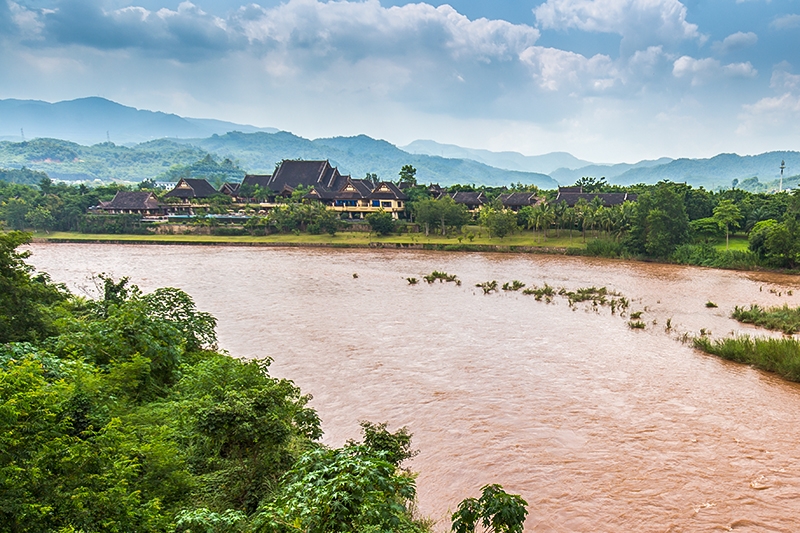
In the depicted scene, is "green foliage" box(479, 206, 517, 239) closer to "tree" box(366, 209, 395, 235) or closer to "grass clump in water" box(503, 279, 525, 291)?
"tree" box(366, 209, 395, 235)

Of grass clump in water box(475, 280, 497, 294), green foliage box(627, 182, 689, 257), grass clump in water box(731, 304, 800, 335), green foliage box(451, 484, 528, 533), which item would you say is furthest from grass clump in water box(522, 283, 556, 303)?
green foliage box(451, 484, 528, 533)

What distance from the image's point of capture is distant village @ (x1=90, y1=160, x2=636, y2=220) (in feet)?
163

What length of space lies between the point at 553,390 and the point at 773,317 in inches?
437

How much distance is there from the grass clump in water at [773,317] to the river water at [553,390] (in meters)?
0.77

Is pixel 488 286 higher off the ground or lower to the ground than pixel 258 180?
lower

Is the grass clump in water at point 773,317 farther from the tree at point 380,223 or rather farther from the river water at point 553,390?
the tree at point 380,223

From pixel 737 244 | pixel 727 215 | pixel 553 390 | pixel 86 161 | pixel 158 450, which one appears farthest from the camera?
pixel 86 161

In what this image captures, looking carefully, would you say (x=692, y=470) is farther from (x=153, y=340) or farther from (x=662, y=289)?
(x=662, y=289)

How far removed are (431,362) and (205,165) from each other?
13238 cm

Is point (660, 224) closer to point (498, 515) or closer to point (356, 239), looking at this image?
point (356, 239)

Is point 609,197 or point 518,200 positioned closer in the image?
point 609,197

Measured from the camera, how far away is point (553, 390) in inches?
491

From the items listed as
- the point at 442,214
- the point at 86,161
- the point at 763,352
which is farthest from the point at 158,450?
the point at 86,161

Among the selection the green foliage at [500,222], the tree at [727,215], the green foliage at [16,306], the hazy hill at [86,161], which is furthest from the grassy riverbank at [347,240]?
the hazy hill at [86,161]
